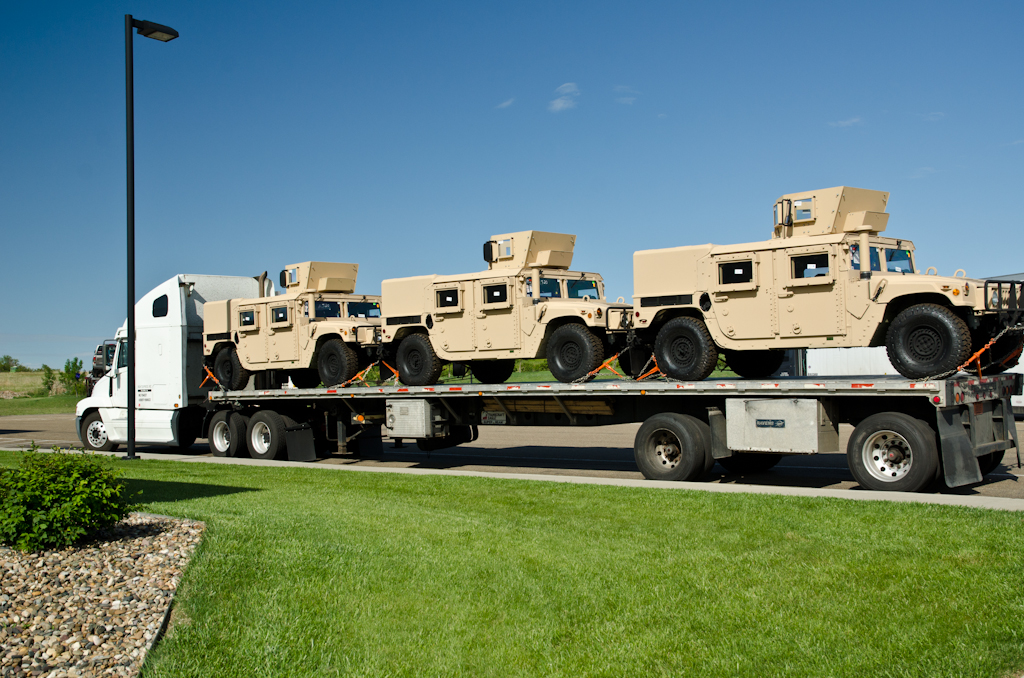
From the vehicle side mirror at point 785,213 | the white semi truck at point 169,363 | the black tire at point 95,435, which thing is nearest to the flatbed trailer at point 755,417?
the vehicle side mirror at point 785,213

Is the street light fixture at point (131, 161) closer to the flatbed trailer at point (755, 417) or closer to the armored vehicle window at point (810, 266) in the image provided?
the flatbed trailer at point (755, 417)

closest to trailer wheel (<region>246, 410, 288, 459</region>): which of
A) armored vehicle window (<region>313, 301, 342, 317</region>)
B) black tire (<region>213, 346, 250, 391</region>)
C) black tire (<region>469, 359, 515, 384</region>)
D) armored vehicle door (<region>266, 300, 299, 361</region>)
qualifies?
black tire (<region>213, 346, 250, 391</region>)

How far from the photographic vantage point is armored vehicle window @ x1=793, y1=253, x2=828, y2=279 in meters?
12.8

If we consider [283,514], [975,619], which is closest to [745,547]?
[975,619]

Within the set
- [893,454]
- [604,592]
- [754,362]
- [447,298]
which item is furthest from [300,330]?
[604,592]

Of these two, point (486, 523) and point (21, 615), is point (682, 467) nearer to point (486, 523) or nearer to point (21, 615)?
point (486, 523)

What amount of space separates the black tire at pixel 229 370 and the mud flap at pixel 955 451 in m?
14.2

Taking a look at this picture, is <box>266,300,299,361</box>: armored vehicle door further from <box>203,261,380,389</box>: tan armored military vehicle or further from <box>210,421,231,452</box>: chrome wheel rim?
<box>210,421,231,452</box>: chrome wheel rim

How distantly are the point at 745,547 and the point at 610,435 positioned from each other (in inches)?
614

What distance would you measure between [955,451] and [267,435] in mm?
13349

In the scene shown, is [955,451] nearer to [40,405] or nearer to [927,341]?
[927,341]

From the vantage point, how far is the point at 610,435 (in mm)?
23938

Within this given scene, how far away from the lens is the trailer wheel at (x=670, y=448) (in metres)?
13.5

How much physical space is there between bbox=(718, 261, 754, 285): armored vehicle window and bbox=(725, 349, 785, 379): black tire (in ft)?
6.14
